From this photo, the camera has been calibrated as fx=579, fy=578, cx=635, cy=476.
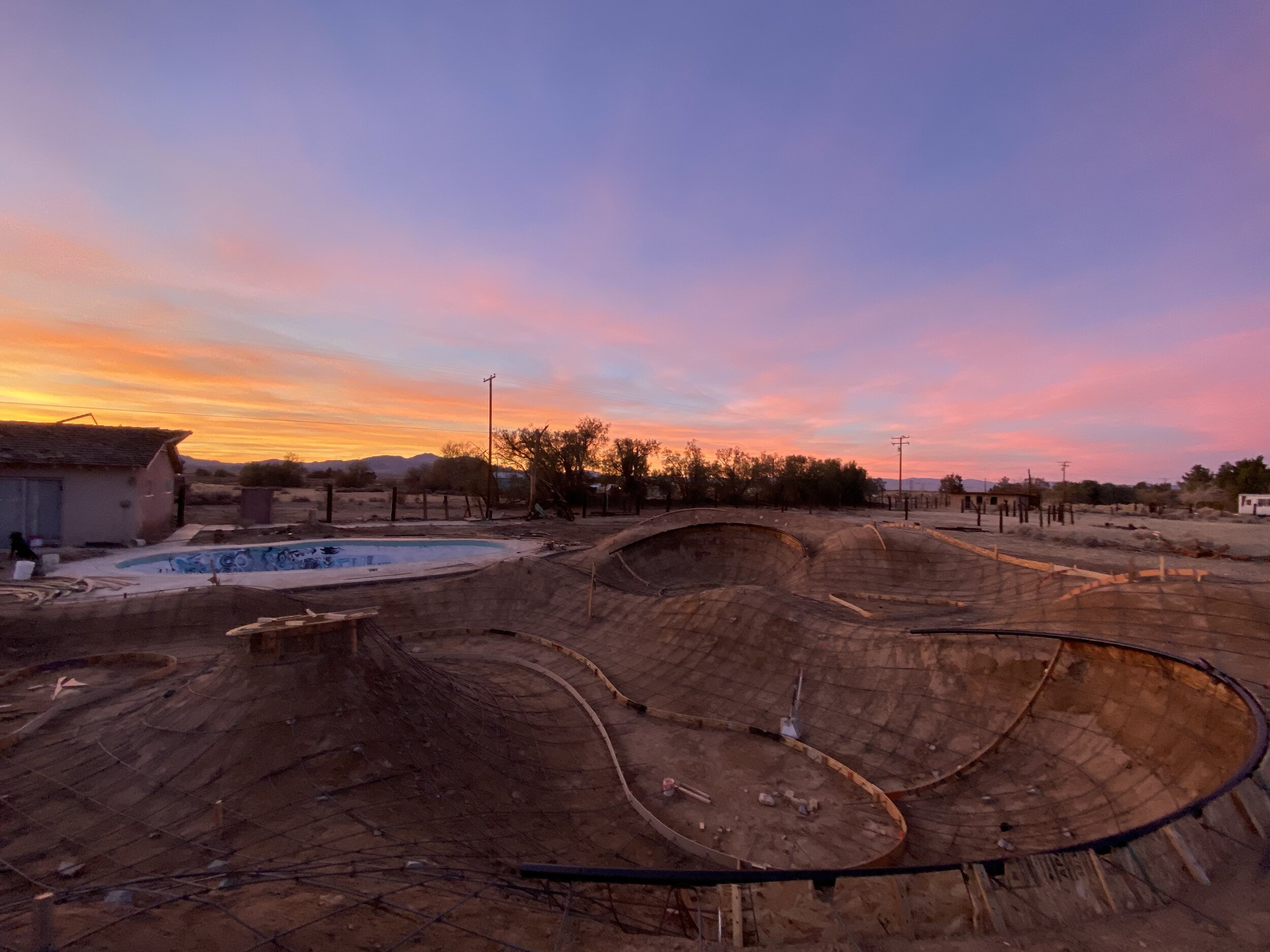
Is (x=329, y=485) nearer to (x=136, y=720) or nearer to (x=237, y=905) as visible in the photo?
(x=136, y=720)

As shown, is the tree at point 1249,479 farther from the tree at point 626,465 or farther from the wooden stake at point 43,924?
the wooden stake at point 43,924

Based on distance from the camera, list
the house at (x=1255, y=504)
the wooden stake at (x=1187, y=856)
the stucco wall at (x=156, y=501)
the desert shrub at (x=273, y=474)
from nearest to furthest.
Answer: the wooden stake at (x=1187, y=856) < the stucco wall at (x=156, y=501) < the house at (x=1255, y=504) < the desert shrub at (x=273, y=474)

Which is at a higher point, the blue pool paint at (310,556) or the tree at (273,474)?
the tree at (273,474)

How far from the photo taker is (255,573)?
16625 mm

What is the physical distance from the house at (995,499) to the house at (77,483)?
54994 millimetres

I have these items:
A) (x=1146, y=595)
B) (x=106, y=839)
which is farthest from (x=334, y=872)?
(x=1146, y=595)

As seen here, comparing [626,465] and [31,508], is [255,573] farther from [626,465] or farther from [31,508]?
[626,465]

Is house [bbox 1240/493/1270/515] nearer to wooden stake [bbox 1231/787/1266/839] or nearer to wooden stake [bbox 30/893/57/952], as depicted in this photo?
wooden stake [bbox 1231/787/1266/839]

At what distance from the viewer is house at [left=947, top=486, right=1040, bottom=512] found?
5316cm

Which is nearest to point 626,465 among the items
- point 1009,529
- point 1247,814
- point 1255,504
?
point 1009,529

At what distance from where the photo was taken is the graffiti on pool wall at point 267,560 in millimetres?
17766

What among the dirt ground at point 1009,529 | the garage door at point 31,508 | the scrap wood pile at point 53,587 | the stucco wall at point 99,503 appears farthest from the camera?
the dirt ground at point 1009,529

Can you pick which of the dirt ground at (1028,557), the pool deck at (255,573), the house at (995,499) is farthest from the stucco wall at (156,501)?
the house at (995,499)

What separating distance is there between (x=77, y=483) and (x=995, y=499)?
7503cm
